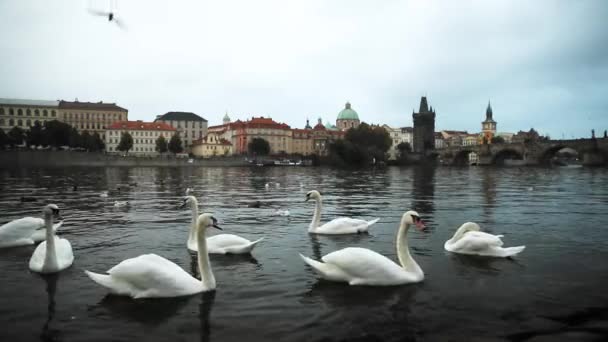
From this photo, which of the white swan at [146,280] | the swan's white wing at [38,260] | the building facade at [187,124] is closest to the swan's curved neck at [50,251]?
the swan's white wing at [38,260]

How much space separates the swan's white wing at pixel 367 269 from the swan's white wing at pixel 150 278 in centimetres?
228

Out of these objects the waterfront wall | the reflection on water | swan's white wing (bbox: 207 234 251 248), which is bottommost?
the reflection on water

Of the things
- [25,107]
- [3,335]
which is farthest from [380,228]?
→ [25,107]

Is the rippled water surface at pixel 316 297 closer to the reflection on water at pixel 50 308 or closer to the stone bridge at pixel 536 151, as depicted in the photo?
the reflection on water at pixel 50 308

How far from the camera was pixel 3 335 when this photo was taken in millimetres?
5145

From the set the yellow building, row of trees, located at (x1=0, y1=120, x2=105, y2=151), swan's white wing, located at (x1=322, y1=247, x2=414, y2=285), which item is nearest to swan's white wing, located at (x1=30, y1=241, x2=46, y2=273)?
swan's white wing, located at (x1=322, y1=247, x2=414, y2=285)

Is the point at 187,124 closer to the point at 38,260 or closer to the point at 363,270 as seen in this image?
the point at 38,260

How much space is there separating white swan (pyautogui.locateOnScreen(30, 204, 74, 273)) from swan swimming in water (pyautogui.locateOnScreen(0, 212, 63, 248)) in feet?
5.48

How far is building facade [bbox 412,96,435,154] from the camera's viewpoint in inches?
6698

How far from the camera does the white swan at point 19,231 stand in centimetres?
940

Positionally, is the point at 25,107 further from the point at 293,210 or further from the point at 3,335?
the point at 3,335

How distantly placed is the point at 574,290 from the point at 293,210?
11.0 m

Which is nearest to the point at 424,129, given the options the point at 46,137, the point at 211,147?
the point at 211,147

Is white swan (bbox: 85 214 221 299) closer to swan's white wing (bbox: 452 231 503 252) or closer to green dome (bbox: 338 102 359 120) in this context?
swan's white wing (bbox: 452 231 503 252)
